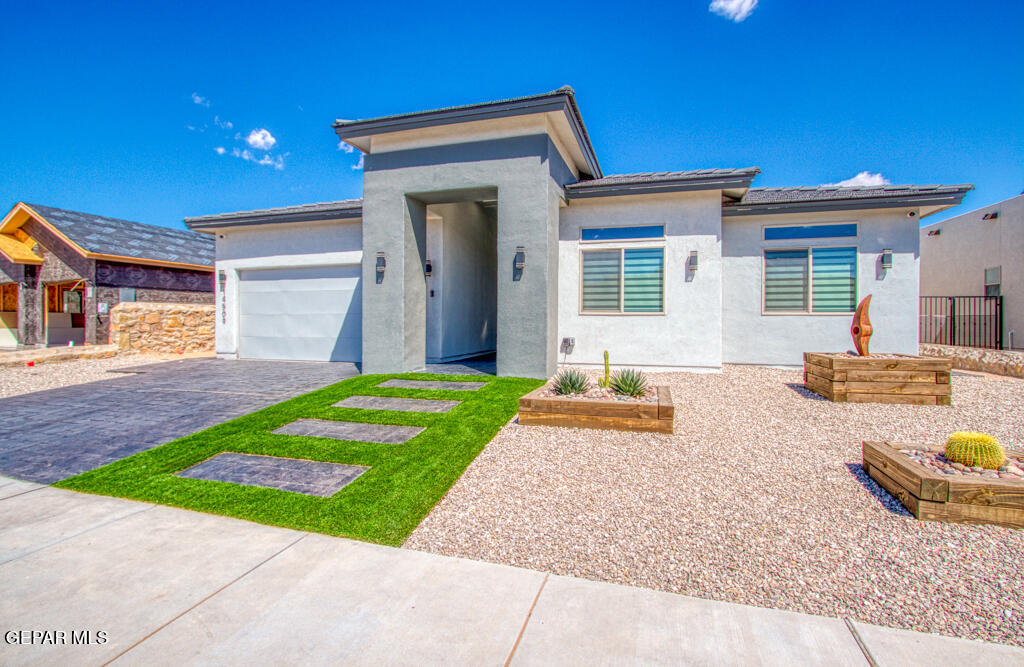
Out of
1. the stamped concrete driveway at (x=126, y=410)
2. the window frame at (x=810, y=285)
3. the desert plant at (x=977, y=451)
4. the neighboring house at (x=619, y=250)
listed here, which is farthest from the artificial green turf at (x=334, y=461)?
the window frame at (x=810, y=285)

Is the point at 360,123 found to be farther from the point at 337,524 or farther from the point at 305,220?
the point at 337,524

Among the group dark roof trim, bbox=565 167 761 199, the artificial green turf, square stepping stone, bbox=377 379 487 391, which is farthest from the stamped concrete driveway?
dark roof trim, bbox=565 167 761 199

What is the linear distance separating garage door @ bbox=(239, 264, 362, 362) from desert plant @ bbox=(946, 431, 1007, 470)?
33.7ft

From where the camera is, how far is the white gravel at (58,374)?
27.9ft

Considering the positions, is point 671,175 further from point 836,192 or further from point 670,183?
point 836,192

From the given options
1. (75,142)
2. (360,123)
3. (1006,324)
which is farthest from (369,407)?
(75,142)

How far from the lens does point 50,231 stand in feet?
51.8

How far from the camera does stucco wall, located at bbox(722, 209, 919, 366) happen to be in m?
8.97

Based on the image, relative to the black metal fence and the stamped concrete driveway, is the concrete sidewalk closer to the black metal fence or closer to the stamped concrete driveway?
the stamped concrete driveway

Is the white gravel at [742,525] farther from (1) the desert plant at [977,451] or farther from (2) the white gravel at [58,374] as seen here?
(2) the white gravel at [58,374]

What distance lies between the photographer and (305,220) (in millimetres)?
11016

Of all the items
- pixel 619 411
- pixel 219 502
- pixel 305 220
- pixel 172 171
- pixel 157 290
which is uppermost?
pixel 172 171

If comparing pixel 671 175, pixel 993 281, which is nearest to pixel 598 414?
pixel 671 175

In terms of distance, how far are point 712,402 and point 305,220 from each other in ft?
32.4
